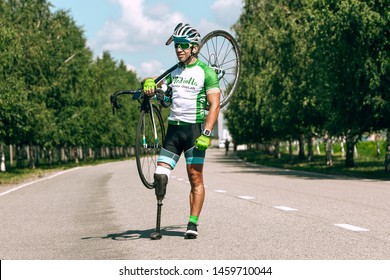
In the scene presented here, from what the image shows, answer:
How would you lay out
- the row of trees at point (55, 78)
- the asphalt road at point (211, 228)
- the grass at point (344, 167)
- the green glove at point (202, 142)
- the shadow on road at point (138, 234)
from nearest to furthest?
the asphalt road at point (211, 228) < the green glove at point (202, 142) < the shadow on road at point (138, 234) < the grass at point (344, 167) < the row of trees at point (55, 78)

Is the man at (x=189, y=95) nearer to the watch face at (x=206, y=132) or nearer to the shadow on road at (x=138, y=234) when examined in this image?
the watch face at (x=206, y=132)

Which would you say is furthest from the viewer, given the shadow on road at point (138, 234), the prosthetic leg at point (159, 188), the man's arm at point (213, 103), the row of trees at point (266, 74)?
the row of trees at point (266, 74)

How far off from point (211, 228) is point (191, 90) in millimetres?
2070

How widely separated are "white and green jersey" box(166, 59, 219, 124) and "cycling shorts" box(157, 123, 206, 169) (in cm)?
8

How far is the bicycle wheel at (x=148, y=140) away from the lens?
8.16 metres

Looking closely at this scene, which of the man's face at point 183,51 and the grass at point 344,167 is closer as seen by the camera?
the man's face at point 183,51

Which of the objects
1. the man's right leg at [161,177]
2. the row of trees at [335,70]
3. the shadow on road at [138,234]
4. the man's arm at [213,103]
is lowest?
the shadow on road at [138,234]

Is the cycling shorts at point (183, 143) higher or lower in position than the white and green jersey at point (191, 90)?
lower

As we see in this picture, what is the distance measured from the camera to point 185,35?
7.82 m

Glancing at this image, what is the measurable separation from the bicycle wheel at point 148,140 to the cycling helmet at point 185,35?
2.85ft

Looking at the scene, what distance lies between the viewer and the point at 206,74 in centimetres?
789

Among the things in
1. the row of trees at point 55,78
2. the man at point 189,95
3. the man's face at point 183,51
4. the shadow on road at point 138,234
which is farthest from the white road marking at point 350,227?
the row of trees at point 55,78
